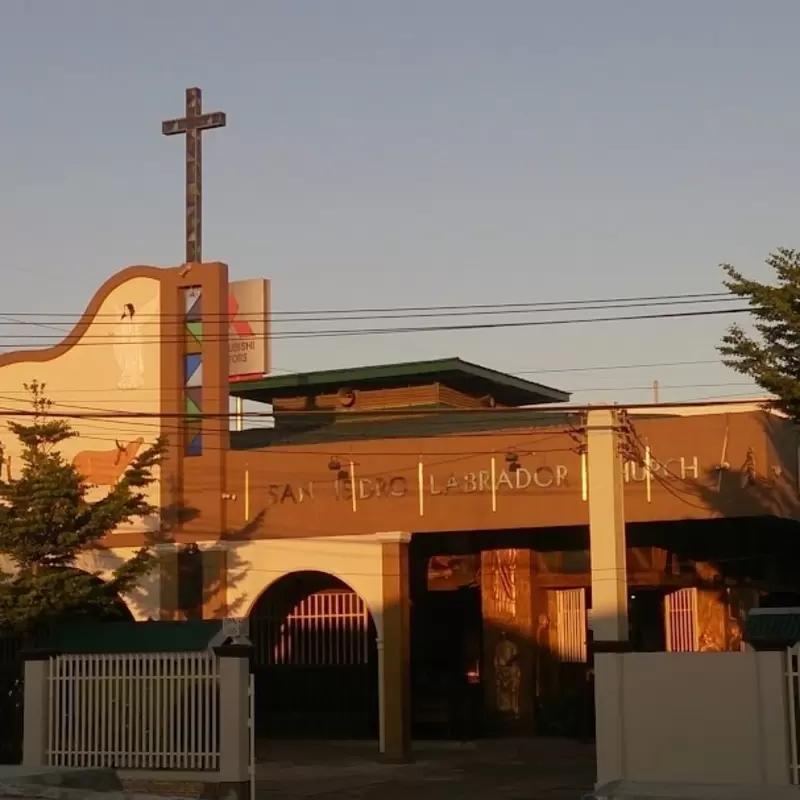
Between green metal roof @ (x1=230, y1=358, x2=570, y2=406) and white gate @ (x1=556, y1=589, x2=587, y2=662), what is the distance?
592 centimetres

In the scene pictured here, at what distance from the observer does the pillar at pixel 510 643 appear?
2838cm

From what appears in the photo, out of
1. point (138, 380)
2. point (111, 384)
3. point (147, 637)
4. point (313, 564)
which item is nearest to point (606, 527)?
point (147, 637)

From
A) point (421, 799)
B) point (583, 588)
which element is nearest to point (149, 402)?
point (583, 588)

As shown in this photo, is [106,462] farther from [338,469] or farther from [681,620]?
[681,620]

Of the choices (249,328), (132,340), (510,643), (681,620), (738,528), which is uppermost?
(249,328)

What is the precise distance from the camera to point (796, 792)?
14.5 metres

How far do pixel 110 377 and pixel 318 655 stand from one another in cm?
647

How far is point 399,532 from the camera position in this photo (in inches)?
1009

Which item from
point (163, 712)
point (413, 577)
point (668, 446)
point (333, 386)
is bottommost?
point (163, 712)

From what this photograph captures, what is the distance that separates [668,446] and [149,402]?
9.23 m

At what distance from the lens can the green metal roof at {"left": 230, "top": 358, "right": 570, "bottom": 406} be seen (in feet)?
107

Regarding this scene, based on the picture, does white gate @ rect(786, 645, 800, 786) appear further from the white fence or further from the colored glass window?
the colored glass window

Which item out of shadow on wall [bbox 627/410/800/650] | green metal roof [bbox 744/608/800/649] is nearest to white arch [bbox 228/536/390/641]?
shadow on wall [bbox 627/410/800/650]

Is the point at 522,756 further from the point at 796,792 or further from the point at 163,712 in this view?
the point at 796,792
